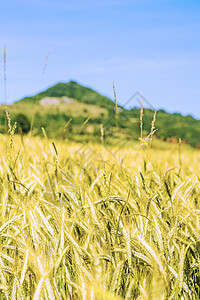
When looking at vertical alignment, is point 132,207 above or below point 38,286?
above

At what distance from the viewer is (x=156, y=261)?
121 centimetres

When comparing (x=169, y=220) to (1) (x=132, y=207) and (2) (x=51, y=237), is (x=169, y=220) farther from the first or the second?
(2) (x=51, y=237)

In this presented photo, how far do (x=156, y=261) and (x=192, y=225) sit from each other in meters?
0.46

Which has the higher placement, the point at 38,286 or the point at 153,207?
the point at 153,207

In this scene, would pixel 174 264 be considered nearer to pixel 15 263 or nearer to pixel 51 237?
pixel 51 237

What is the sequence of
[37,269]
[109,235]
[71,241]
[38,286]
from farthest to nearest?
[109,235], [71,241], [37,269], [38,286]

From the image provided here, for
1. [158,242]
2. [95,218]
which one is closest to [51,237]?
[95,218]

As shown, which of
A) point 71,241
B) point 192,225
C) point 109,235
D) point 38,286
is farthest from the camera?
point 192,225

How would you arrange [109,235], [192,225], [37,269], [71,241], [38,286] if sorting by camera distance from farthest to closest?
[192,225], [109,235], [71,241], [37,269], [38,286]

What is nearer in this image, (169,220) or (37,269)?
(37,269)

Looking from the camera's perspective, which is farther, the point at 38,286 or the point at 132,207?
the point at 132,207

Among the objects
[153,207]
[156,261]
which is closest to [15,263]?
[156,261]

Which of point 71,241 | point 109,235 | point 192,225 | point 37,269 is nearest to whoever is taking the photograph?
point 37,269

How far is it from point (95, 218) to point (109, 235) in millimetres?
101
